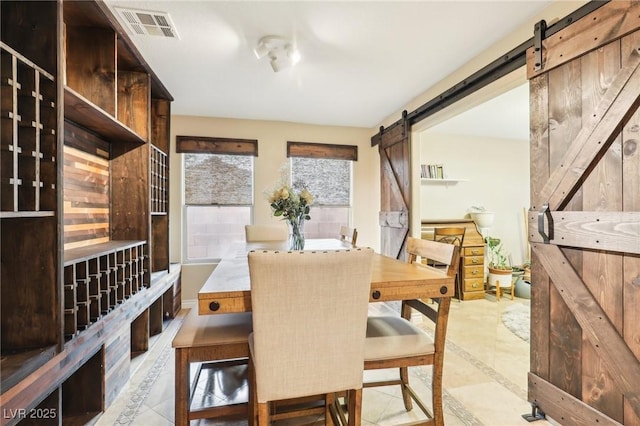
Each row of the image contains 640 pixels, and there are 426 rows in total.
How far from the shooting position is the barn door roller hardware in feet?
5.74

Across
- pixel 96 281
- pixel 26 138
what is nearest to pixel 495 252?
pixel 96 281

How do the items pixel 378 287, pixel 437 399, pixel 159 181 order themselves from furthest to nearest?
pixel 159 181, pixel 437 399, pixel 378 287

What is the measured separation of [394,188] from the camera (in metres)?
3.67

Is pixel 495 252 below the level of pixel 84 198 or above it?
below

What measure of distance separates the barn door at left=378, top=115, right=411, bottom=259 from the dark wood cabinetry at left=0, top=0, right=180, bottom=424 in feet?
8.60

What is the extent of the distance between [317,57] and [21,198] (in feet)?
6.75

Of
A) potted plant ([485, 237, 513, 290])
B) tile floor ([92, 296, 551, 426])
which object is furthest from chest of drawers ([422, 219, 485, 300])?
tile floor ([92, 296, 551, 426])

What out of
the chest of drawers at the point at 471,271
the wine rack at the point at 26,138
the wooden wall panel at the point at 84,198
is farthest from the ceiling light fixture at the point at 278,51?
the chest of drawers at the point at 471,271

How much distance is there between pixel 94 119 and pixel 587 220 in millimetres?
2962

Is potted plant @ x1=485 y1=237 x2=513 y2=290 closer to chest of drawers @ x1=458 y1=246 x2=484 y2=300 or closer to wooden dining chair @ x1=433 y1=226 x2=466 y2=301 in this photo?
chest of drawers @ x1=458 y1=246 x2=484 y2=300

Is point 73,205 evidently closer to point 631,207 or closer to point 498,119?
point 631,207

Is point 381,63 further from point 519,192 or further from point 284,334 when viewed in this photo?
point 519,192

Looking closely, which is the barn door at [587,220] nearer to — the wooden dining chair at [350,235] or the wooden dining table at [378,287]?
the wooden dining table at [378,287]

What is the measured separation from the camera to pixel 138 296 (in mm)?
2330
